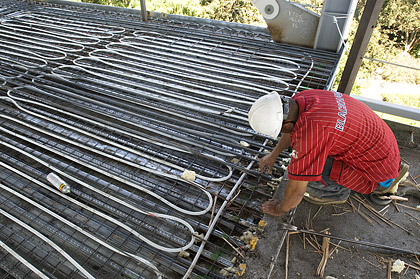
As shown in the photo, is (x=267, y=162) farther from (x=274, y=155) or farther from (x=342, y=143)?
(x=342, y=143)

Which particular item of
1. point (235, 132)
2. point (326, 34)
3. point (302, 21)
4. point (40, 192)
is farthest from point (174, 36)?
point (40, 192)

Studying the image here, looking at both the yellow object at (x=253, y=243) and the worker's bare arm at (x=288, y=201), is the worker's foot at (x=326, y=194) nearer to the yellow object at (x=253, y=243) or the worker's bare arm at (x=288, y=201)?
the worker's bare arm at (x=288, y=201)

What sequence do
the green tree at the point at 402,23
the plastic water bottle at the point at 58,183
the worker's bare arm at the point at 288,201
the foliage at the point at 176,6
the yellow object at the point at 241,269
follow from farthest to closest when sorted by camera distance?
the green tree at the point at 402,23 → the foliage at the point at 176,6 → the plastic water bottle at the point at 58,183 → the worker's bare arm at the point at 288,201 → the yellow object at the point at 241,269

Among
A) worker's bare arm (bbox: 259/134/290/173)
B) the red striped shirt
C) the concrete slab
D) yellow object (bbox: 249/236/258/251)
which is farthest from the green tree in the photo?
yellow object (bbox: 249/236/258/251)

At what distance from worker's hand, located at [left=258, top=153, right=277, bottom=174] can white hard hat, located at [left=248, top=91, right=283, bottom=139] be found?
1.64 feet

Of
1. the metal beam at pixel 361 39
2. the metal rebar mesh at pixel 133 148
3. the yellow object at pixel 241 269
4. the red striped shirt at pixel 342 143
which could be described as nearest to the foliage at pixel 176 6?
the metal rebar mesh at pixel 133 148

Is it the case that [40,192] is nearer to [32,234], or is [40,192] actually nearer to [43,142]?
[32,234]

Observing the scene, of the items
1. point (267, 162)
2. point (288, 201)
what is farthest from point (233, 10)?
point (288, 201)

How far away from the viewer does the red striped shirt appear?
216cm

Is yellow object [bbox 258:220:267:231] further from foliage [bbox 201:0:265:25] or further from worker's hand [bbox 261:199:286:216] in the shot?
foliage [bbox 201:0:265:25]

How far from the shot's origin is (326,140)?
219 cm

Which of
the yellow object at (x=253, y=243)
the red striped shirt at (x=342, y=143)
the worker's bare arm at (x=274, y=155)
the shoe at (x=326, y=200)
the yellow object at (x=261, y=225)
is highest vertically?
the red striped shirt at (x=342, y=143)

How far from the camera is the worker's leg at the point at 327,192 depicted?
9.51 feet

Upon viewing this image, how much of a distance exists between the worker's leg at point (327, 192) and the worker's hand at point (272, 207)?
2.13ft
